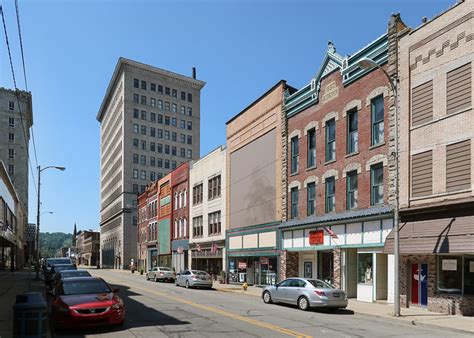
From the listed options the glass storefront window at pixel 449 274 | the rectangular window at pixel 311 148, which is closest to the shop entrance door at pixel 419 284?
the glass storefront window at pixel 449 274

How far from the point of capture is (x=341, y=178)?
1043 inches

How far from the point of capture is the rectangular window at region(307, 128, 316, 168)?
2945 centimetres

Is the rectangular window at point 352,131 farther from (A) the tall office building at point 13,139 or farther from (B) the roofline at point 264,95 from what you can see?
(A) the tall office building at point 13,139

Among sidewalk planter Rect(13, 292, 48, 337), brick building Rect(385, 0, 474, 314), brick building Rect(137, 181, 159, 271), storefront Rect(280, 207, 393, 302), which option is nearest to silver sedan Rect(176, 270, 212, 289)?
storefront Rect(280, 207, 393, 302)

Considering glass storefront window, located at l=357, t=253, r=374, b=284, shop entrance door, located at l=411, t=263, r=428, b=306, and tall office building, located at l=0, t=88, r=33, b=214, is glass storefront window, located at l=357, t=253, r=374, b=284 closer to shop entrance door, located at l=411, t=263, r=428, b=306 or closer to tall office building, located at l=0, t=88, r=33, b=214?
shop entrance door, located at l=411, t=263, r=428, b=306

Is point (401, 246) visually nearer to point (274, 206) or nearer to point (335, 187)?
point (335, 187)

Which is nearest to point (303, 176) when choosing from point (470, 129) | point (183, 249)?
point (470, 129)

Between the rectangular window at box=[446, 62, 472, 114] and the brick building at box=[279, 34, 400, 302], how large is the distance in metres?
3.63

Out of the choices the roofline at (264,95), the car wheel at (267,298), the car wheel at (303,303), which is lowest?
the car wheel at (267,298)

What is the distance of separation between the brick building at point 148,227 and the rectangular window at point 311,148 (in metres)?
34.8

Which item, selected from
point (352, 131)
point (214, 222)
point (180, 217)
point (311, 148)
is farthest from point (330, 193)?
point (180, 217)

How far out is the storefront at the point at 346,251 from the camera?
23.2m

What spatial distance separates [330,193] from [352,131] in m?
3.61

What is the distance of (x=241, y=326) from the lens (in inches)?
578
